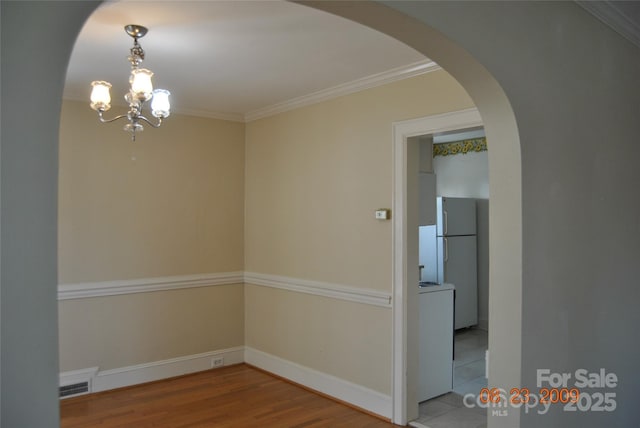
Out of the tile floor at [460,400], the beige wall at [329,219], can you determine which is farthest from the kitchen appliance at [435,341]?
the beige wall at [329,219]

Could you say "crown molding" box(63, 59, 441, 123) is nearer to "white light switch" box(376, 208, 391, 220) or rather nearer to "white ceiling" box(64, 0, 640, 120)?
"white ceiling" box(64, 0, 640, 120)

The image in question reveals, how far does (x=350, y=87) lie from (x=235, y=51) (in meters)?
Result: 1.11

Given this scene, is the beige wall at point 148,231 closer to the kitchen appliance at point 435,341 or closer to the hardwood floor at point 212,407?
the hardwood floor at point 212,407

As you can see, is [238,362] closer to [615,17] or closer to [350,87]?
[350,87]

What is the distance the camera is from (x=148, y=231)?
453 cm

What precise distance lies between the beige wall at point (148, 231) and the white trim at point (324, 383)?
1.27ft

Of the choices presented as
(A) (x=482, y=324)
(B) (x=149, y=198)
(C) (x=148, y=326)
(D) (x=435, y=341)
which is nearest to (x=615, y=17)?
(D) (x=435, y=341)

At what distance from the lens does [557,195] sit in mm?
2125

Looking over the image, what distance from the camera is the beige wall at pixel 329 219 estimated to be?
12.0ft

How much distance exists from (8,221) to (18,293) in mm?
129

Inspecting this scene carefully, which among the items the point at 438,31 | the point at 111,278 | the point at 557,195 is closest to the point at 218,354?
the point at 111,278

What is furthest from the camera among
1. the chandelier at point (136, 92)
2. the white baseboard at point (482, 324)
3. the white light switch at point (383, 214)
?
the white baseboard at point (482, 324)

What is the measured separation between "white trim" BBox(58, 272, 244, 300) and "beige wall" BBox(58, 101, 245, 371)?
0.05m

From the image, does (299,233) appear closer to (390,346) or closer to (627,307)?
(390,346)
